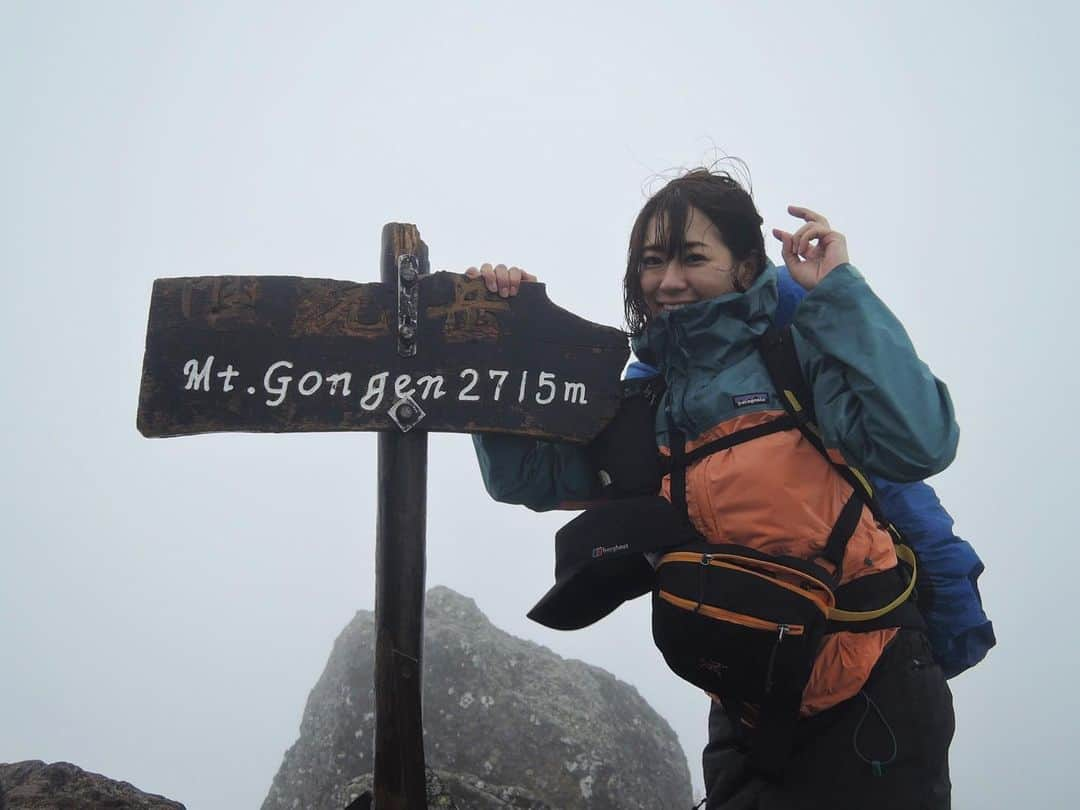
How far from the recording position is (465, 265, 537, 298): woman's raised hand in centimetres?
303

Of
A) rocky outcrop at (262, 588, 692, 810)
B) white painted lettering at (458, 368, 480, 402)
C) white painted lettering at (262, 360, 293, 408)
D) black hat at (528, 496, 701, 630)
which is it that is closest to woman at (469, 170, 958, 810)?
black hat at (528, 496, 701, 630)

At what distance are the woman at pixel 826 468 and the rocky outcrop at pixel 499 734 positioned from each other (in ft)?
7.99

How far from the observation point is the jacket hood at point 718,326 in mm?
2682

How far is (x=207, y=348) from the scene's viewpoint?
272cm

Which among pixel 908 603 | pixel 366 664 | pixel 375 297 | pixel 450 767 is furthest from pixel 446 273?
pixel 366 664

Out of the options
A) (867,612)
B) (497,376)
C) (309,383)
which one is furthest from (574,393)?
(867,612)

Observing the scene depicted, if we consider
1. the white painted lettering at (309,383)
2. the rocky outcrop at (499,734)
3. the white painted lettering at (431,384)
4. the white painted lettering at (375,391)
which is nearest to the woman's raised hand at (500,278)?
the white painted lettering at (431,384)

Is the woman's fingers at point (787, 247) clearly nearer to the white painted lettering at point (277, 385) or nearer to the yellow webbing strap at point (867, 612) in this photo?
the yellow webbing strap at point (867, 612)

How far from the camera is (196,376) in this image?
2.68m

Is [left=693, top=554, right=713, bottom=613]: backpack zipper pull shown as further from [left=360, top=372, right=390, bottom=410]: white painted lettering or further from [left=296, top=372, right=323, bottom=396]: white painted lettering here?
[left=296, top=372, right=323, bottom=396]: white painted lettering

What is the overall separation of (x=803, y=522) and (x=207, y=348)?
7.81 ft

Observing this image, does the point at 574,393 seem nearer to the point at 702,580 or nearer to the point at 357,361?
the point at 357,361

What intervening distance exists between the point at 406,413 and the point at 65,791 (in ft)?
7.51

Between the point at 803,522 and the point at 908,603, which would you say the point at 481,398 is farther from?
the point at 908,603
